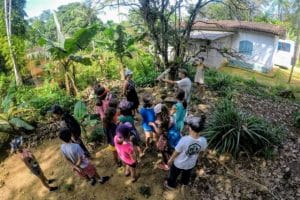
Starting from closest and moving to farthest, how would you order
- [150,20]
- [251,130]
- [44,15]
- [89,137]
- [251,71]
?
[251,130], [89,137], [150,20], [251,71], [44,15]

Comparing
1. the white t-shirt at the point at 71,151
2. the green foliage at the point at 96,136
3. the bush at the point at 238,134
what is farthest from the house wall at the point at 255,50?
the white t-shirt at the point at 71,151

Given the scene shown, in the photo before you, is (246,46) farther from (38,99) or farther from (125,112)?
(125,112)

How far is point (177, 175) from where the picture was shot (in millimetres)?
4652

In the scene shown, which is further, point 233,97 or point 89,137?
point 233,97

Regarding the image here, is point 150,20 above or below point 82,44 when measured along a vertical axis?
above

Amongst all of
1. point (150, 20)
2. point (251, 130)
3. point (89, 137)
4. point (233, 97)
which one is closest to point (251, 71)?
point (233, 97)

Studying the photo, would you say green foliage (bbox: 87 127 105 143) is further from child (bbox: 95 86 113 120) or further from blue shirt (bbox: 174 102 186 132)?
blue shirt (bbox: 174 102 186 132)

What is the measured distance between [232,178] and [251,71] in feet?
50.7

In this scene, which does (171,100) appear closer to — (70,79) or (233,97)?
(233,97)

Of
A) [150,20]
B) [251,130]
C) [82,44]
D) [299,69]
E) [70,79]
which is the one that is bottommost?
[299,69]

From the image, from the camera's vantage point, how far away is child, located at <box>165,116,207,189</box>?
12.6ft

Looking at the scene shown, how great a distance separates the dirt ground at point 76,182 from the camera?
4.93m

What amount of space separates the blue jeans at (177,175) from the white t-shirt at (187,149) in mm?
148

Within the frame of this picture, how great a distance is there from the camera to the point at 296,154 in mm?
6230
